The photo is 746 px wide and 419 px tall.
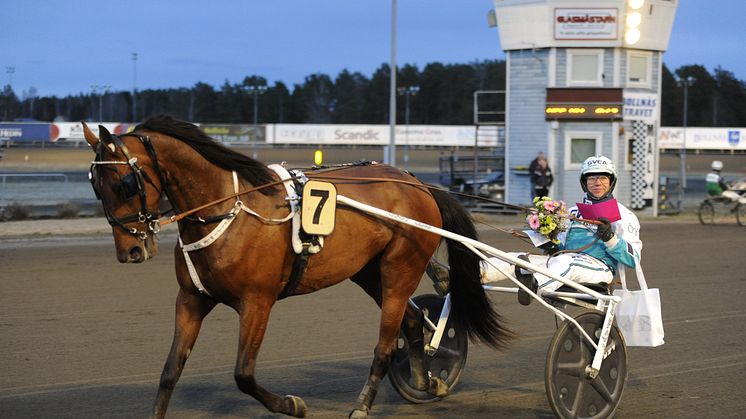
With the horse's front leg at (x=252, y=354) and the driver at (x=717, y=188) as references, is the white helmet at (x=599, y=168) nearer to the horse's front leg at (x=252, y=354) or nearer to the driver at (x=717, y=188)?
the horse's front leg at (x=252, y=354)

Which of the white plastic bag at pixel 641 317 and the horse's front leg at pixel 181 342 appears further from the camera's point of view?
the white plastic bag at pixel 641 317

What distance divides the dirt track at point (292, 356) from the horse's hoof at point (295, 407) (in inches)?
20.7

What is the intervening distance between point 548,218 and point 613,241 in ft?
1.44

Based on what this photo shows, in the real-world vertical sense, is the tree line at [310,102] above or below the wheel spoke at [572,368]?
above

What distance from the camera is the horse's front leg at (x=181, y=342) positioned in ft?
16.8

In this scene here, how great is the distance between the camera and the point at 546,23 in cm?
2286

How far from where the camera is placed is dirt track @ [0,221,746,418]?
19.9ft

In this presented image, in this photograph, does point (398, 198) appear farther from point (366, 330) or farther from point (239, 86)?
point (239, 86)

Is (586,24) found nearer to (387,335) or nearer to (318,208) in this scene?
(387,335)

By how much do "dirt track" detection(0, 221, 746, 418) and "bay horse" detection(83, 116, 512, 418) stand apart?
2.58 ft

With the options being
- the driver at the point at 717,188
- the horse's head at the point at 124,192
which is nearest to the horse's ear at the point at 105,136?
the horse's head at the point at 124,192

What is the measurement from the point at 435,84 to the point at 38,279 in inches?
3560

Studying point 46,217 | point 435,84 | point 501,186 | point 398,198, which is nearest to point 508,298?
point 398,198

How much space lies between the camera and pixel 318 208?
543 centimetres
